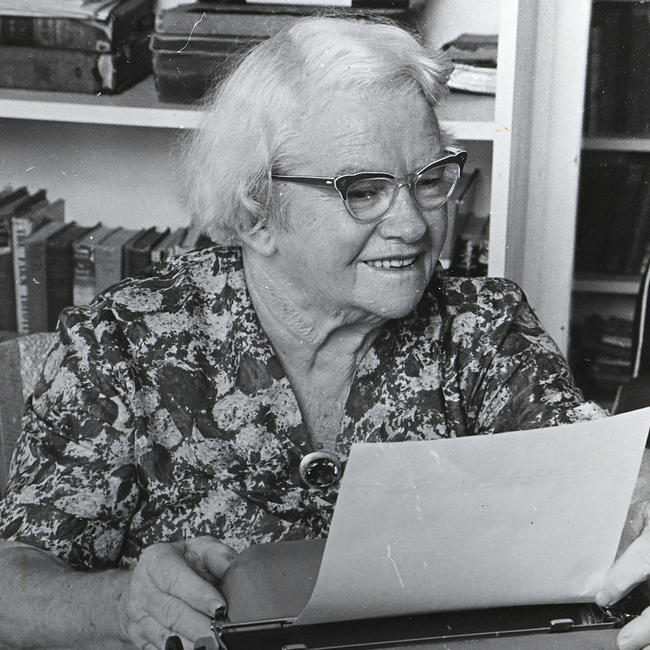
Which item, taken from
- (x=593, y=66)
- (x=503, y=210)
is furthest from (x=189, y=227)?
(x=593, y=66)

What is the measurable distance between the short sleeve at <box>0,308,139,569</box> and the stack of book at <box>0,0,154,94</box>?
1.01 m

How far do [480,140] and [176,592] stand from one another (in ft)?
5.22

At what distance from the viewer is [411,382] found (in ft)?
4.67

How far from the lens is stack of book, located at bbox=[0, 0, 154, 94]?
220 cm

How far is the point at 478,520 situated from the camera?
2.71ft

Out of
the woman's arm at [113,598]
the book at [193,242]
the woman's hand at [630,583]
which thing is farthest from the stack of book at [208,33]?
the woman's hand at [630,583]

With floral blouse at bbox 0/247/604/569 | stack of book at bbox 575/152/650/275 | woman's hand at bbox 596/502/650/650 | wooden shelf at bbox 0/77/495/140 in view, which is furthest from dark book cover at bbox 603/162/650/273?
woman's hand at bbox 596/502/650/650

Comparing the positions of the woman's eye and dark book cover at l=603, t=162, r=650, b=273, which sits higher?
the woman's eye

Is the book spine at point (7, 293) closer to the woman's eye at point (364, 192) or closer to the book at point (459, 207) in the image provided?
the book at point (459, 207)

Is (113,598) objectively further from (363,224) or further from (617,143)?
(617,143)

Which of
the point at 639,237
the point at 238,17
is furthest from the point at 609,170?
the point at 238,17

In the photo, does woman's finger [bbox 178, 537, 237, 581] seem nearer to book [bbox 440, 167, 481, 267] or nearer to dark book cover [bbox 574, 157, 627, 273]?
book [bbox 440, 167, 481, 267]

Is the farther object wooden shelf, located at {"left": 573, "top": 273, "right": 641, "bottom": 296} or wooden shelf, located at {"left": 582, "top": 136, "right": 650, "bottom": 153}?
wooden shelf, located at {"left": 573, "top": 273, "right": 641, "bottom": 296}

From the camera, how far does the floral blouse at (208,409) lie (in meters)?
1.30
